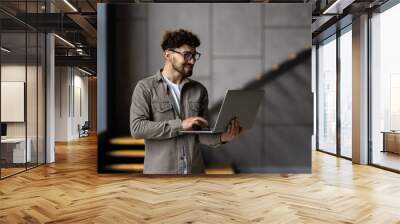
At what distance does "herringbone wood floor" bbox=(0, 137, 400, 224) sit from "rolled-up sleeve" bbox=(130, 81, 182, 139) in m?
1.55

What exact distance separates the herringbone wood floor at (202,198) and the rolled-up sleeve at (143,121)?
1.55 metres

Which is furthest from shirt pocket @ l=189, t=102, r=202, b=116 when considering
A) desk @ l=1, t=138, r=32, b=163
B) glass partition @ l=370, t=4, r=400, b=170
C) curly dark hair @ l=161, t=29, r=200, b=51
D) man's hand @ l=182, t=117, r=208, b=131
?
glass partition @ l=370, t=4, r=400, b=170

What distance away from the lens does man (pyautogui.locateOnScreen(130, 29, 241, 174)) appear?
298cm

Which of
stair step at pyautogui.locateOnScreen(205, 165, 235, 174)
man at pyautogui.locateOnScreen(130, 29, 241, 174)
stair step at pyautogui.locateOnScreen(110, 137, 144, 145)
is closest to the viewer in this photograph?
man at pyautogui.locateOnScreen(130, 29, 241, 174)

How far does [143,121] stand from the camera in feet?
9.88

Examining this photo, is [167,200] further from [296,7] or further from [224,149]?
[296,7]

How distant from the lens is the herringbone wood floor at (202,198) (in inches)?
171

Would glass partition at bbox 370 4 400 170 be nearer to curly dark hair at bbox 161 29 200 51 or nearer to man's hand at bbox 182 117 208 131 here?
curly dark hair at bbox 161 29 200 51

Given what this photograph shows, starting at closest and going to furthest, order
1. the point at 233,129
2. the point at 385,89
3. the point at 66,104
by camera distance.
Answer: the point at 233,129 < the point at 385,89 < the point at 66,104

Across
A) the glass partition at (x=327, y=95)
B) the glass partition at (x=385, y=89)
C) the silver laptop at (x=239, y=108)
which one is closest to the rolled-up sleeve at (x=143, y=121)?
the silver laptop at (x=239, y=108)

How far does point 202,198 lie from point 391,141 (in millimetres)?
4469

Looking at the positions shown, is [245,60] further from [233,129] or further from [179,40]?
[233,129]

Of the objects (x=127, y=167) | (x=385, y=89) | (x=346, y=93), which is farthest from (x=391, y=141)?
(x=127, y=167)

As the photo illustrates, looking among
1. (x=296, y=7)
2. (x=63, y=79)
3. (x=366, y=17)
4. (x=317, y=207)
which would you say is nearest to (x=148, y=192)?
(x=317, y=207)
